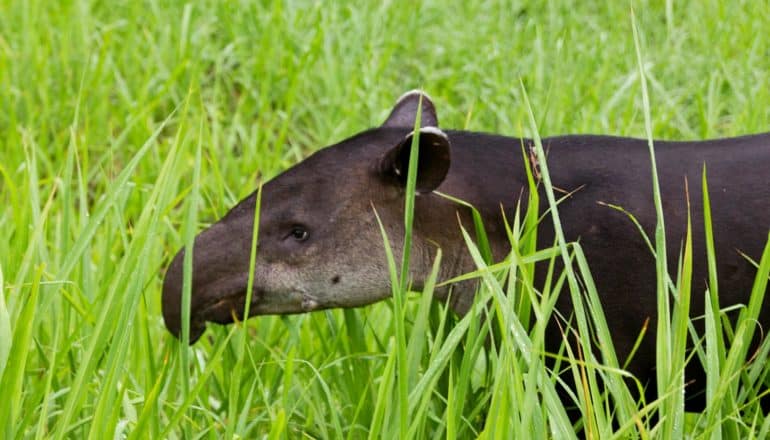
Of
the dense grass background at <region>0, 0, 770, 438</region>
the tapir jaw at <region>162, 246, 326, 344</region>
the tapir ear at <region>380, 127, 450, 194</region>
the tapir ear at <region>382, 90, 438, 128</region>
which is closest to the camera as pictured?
the tapir ear at <region>380, 127, 450, 194</region>

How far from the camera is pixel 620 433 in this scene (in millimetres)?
2908

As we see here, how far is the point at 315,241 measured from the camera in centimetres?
393

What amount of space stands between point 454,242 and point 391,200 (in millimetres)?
216

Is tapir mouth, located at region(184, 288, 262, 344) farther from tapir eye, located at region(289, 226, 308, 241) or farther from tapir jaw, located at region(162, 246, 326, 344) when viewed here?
tapir eye, located at region(289, 226, 308, 241)

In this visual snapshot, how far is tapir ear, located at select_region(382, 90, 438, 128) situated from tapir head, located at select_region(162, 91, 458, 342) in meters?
0.33

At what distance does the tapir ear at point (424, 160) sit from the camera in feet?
12.1

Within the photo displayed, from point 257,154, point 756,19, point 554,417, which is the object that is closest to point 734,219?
point 554,417

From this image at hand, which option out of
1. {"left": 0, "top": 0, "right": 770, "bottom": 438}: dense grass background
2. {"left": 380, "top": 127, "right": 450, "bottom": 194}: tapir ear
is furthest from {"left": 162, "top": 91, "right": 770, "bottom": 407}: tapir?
{"left": 0, "top": 0, "right": 770, "bottom": 438}: dense grass background

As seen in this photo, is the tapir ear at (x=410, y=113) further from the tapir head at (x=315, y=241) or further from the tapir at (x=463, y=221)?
the tapir head at (x=315, y=241)

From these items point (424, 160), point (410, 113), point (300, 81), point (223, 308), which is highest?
point (300, 81)

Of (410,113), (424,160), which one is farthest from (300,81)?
(424,160)

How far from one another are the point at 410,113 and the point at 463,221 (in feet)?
1.64

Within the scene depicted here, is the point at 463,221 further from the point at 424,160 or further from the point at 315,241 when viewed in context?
the point at 315,241

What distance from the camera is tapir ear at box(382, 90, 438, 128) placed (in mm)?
4273
